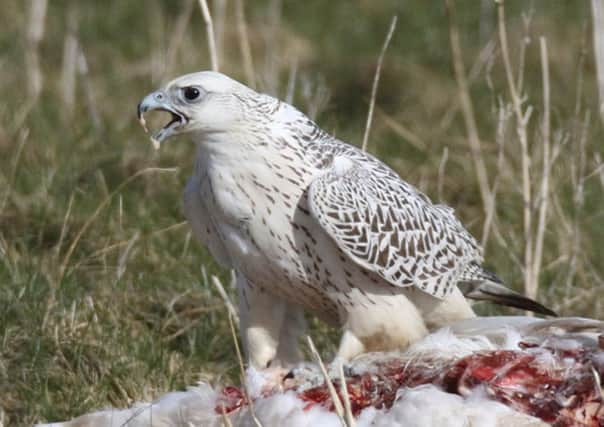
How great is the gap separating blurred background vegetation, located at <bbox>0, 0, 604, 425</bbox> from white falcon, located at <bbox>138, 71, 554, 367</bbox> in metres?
0.44

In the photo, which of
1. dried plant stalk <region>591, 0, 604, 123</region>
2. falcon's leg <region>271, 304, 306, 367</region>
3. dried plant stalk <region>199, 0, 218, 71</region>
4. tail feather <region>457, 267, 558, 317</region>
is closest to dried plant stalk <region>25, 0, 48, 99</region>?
dried plant stalk <region>199, 0, 218, 71</region>

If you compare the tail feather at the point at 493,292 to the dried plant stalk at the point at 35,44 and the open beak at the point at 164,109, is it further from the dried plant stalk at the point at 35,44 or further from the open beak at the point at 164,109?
the dried plant stalk at the point at 35,44

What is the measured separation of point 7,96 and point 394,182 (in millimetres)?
3466

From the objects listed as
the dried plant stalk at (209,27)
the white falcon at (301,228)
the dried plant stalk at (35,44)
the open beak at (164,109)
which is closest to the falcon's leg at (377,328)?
the white falcon at (301,228)

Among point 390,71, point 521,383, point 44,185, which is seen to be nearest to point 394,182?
point 521,383

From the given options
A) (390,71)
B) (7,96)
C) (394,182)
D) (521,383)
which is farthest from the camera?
(390,71)

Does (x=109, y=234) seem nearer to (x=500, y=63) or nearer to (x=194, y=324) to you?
(x=194, y=324)

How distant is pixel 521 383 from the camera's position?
3797mm

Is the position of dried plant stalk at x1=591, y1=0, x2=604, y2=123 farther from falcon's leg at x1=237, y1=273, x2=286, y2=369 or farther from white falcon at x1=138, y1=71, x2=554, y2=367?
falcon's leg at x1=237, y1=273, x2=286, y2=369

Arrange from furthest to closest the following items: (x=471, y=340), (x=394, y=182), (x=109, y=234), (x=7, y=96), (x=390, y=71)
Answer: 1. (x=390, y=71)
2. (x=7, y=96)
3. (x=109, y=234)
4. (x=394, y=182)
5. (x=471, y=340)

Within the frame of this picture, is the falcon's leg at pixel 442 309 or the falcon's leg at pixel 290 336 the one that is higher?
the falcon's leg at pixel 442 309

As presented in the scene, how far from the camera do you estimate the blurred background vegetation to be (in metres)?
4.77

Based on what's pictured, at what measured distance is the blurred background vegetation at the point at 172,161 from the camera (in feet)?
15.7

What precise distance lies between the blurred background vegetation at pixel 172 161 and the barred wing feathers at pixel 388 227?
0.63 meters
